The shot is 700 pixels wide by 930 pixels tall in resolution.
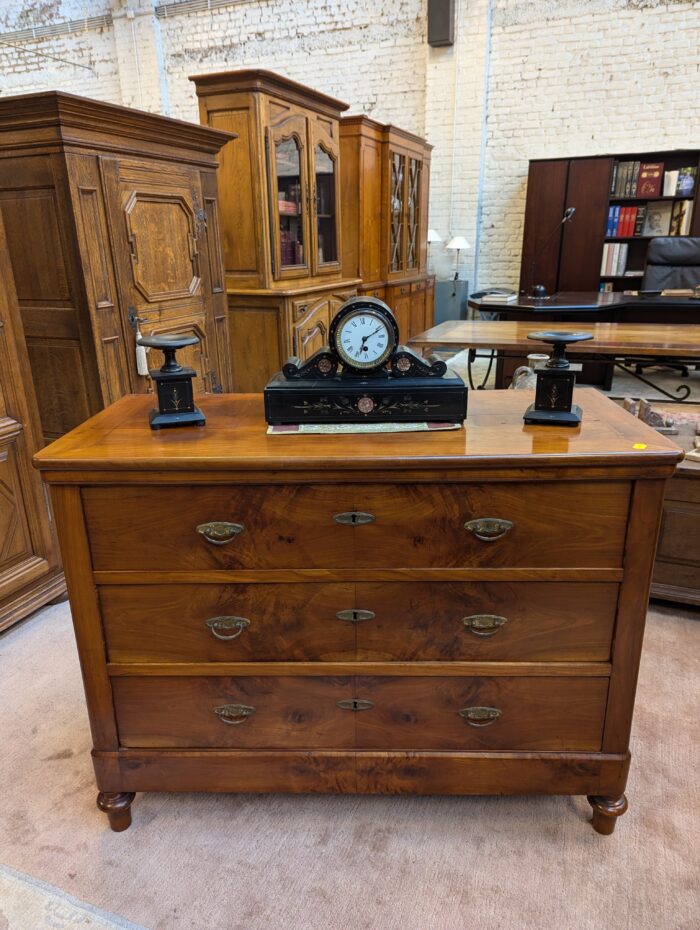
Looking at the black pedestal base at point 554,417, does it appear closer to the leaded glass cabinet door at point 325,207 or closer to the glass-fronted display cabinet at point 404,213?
the leaded glass cabinet door at point 325,207

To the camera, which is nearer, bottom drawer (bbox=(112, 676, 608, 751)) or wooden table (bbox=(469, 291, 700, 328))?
bottom drawer (bbox=(112, 676, 608, 751))

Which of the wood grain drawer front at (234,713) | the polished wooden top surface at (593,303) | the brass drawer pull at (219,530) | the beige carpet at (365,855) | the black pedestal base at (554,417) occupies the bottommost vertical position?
the beige carpet at (365,855)

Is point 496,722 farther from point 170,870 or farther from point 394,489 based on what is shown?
point 170,870

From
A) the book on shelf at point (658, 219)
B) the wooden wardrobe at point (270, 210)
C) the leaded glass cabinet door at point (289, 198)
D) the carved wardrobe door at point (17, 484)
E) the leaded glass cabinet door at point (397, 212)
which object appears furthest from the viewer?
the book on shelf at point (658, 219)

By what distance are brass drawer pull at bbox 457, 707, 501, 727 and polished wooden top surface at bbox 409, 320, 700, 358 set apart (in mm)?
2254

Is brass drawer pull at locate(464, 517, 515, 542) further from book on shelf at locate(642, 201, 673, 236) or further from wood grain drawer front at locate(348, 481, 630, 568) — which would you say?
book on shelf at locate(642, 201, 673, 236)

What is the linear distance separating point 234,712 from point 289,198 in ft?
12.2

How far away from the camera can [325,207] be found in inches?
192

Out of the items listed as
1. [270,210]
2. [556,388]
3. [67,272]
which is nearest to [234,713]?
[556,388]

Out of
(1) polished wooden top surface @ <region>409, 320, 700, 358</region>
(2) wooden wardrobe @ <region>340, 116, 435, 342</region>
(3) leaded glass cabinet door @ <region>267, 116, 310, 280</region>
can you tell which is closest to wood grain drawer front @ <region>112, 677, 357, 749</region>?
(1) polished wooden top surface @ <region>409, 320, 700, 358</region>

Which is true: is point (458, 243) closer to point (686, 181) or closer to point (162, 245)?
point (686, 181)

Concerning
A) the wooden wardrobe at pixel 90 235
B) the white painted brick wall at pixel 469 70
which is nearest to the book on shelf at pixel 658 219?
the white painted brick wall at pixel 469 70

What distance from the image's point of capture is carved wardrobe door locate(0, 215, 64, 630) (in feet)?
7.50

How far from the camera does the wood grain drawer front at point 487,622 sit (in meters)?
1.40
